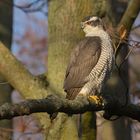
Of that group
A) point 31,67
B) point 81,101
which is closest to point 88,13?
point 81,101

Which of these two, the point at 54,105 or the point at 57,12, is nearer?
the point at 54,105

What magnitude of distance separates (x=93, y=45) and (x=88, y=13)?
0.90 meters

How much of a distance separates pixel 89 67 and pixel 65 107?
51.7 inches

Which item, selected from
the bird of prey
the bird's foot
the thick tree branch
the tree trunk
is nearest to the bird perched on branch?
the bird of prey

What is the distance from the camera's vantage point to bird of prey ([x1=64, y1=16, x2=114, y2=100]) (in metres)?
4.90

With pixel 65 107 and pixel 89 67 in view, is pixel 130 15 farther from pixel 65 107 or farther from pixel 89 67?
pixel 65 107

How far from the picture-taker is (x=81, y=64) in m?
A: 4.95

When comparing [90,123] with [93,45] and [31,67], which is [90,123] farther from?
[31,67]

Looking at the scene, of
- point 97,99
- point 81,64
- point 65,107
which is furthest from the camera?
point 81,64

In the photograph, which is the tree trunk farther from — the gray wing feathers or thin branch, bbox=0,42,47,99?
the gray wing feathers

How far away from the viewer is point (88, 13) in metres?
5.81

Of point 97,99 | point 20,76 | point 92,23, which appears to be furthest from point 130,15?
point 20,76

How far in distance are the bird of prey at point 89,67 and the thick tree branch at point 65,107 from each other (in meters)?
0.41

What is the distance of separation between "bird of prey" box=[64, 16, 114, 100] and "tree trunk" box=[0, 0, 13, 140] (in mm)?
1492
